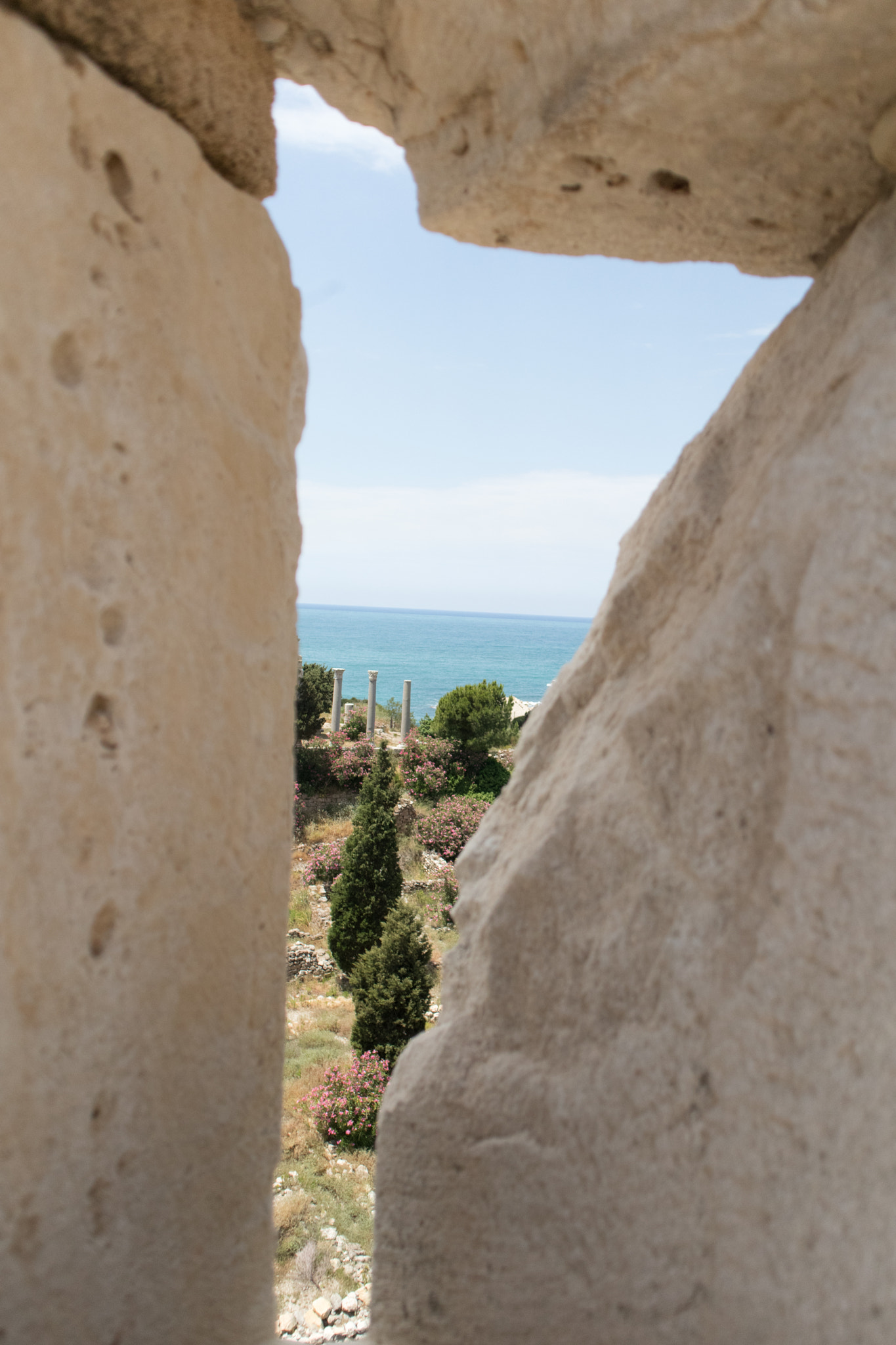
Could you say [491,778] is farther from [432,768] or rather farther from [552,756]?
[552,756]

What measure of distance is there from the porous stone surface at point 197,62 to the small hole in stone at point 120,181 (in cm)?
12

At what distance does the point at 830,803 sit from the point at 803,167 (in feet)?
3.02

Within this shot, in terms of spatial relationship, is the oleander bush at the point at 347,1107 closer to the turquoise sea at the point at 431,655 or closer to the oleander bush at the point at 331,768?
the oleander bush at the point at 331,768

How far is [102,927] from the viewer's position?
1.21 meters

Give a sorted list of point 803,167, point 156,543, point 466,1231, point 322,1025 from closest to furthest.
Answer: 1. point 156,543
2. point 803,167
3. point 466,1231
4. point 322,1025

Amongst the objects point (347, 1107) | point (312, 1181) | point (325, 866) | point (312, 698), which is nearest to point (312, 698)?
point (312, 698)

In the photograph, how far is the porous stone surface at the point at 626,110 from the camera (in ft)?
3.93

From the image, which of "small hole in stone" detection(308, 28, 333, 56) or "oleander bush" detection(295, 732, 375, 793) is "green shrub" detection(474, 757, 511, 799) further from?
"small hole in stone" detection(308, 28, 333, 56)

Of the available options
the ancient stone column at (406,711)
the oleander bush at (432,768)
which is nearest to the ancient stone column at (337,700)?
the ancient stone column at (406,711)

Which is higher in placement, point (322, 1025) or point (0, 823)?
point (0, 823)

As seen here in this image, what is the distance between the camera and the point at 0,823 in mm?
1051

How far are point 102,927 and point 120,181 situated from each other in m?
0.96

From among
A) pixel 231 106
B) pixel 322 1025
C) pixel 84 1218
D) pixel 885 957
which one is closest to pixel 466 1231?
pixel 84 1218

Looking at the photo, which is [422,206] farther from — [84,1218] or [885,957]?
[84,1218]
